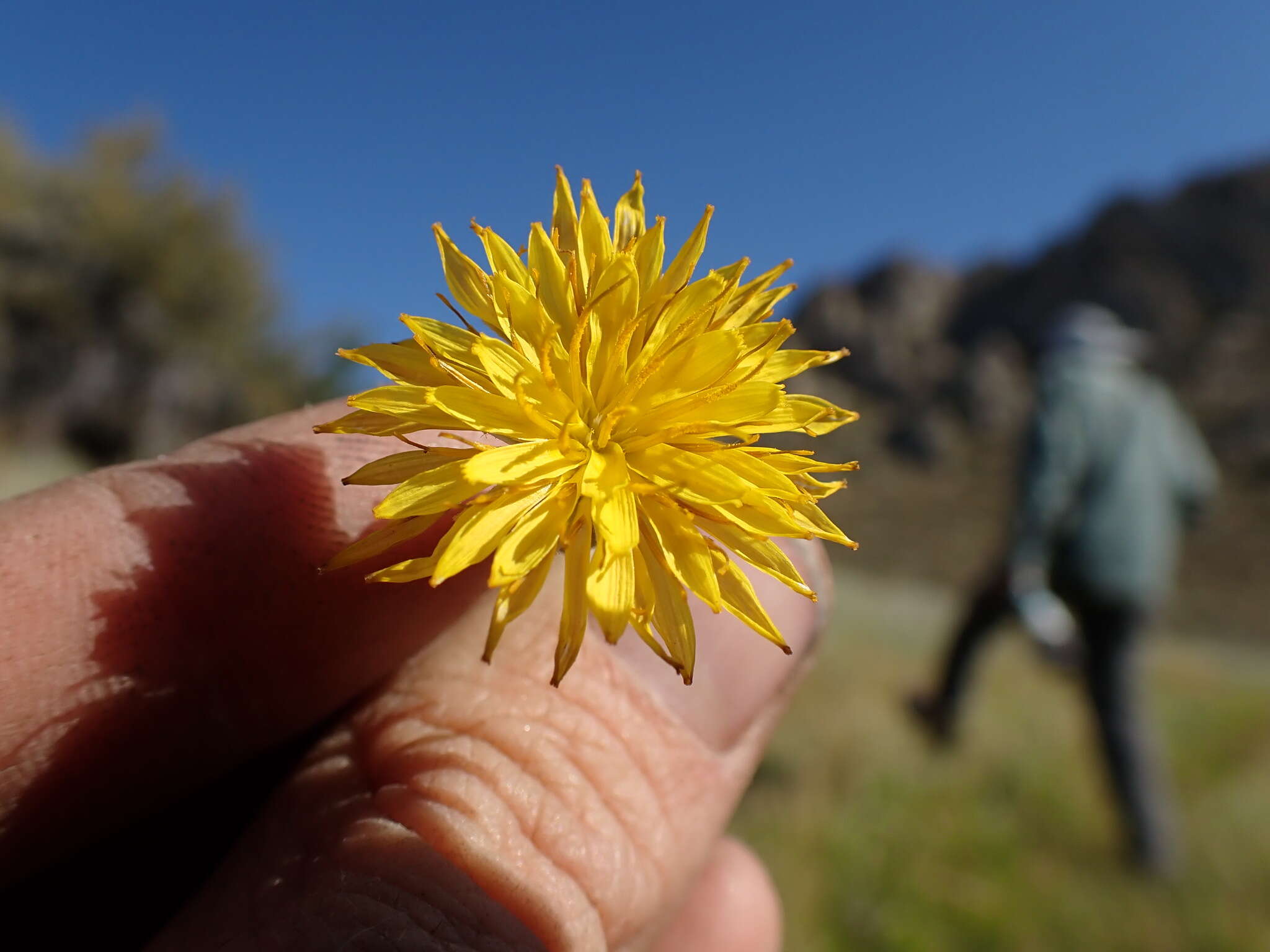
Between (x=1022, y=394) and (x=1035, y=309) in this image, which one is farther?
(x=1035, y=309)

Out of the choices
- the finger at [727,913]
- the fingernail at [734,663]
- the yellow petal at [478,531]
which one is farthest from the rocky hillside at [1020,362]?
the yellow petal at [478,531]

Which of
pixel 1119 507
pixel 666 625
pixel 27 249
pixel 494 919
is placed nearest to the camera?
pixel 666 625

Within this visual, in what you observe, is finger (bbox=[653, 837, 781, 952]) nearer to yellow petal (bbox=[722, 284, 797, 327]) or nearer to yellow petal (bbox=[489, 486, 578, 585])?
yellow petal (bbox=[489, 486, 578, 585])

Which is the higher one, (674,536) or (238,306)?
(238,306)

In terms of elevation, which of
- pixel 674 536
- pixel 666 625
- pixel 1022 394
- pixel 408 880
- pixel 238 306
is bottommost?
pixel 1022 394

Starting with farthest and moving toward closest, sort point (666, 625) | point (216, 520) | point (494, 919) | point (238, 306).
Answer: point (238, 306)
point (216, 520)
point (494, 919)
point (666, 625)

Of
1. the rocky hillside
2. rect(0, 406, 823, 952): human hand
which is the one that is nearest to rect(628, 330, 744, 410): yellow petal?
rect(0, 406, 823, 952): human hand

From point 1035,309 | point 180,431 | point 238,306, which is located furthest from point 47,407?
point 1035,309

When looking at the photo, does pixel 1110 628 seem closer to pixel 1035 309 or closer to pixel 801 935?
pixel 801 935
